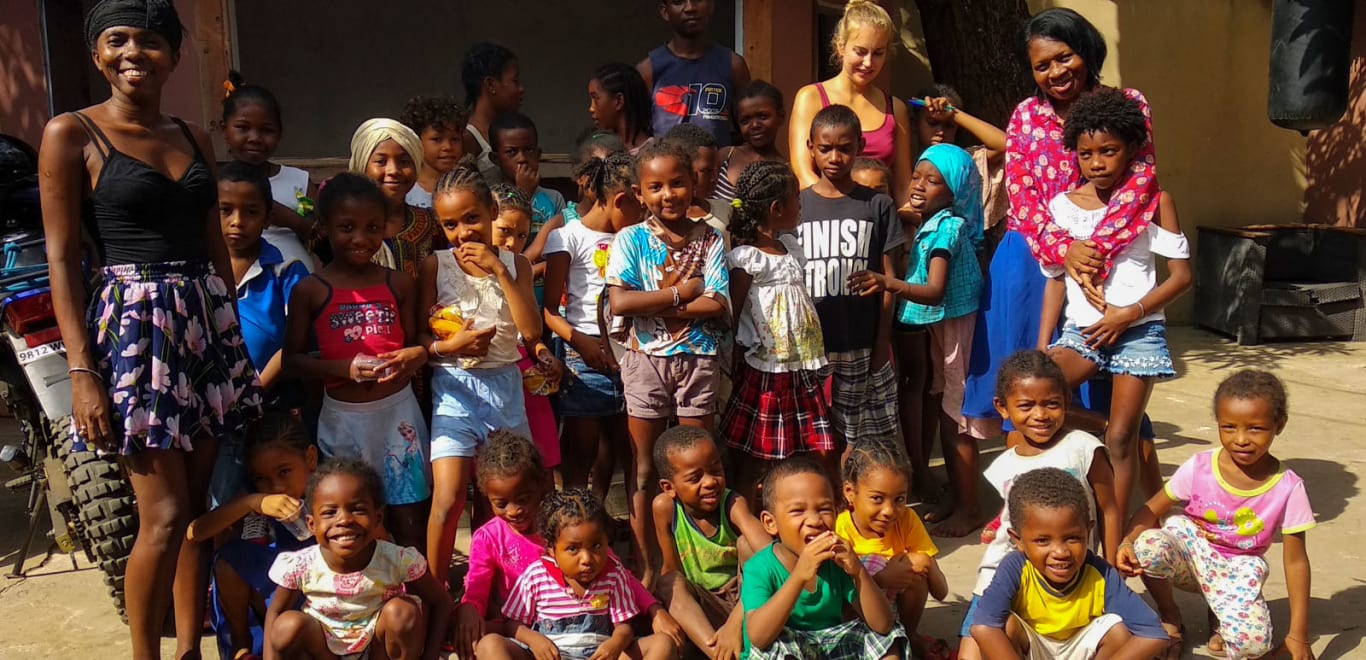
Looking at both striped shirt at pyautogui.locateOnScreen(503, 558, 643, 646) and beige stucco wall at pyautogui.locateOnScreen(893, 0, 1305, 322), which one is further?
beige stucco wall at pyautogui.locateOnScreen(893, 0, 1305, 322)

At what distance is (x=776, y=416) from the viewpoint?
13.3ft

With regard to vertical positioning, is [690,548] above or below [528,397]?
below

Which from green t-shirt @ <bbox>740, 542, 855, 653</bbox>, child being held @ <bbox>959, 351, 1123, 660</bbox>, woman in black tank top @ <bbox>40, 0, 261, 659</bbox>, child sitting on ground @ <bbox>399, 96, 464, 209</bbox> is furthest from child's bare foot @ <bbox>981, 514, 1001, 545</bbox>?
child sitting on ground @ <bbox>399, 96, 464, 209</bbox>

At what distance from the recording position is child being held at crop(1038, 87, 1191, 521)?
386 cm

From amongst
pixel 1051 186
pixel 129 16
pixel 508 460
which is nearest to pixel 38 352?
pixel 129 16

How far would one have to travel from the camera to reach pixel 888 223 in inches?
169

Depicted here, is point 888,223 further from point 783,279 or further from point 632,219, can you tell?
point 632,219

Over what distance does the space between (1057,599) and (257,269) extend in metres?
2.54

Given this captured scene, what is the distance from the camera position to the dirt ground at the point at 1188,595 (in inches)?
143

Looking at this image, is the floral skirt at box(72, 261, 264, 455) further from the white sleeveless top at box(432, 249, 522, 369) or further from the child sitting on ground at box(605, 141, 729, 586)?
the child sitting on ground at box(605, 141, 729, 586)

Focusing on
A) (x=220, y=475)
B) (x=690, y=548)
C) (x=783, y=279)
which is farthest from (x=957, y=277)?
(x=220, y=475)

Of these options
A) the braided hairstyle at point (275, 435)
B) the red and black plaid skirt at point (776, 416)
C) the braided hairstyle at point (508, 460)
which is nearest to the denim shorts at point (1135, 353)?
the red and black plaid skirt at point (776, 416)

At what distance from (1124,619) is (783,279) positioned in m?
1.54

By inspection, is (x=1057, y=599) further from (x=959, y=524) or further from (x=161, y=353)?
(x=161, y=353)
